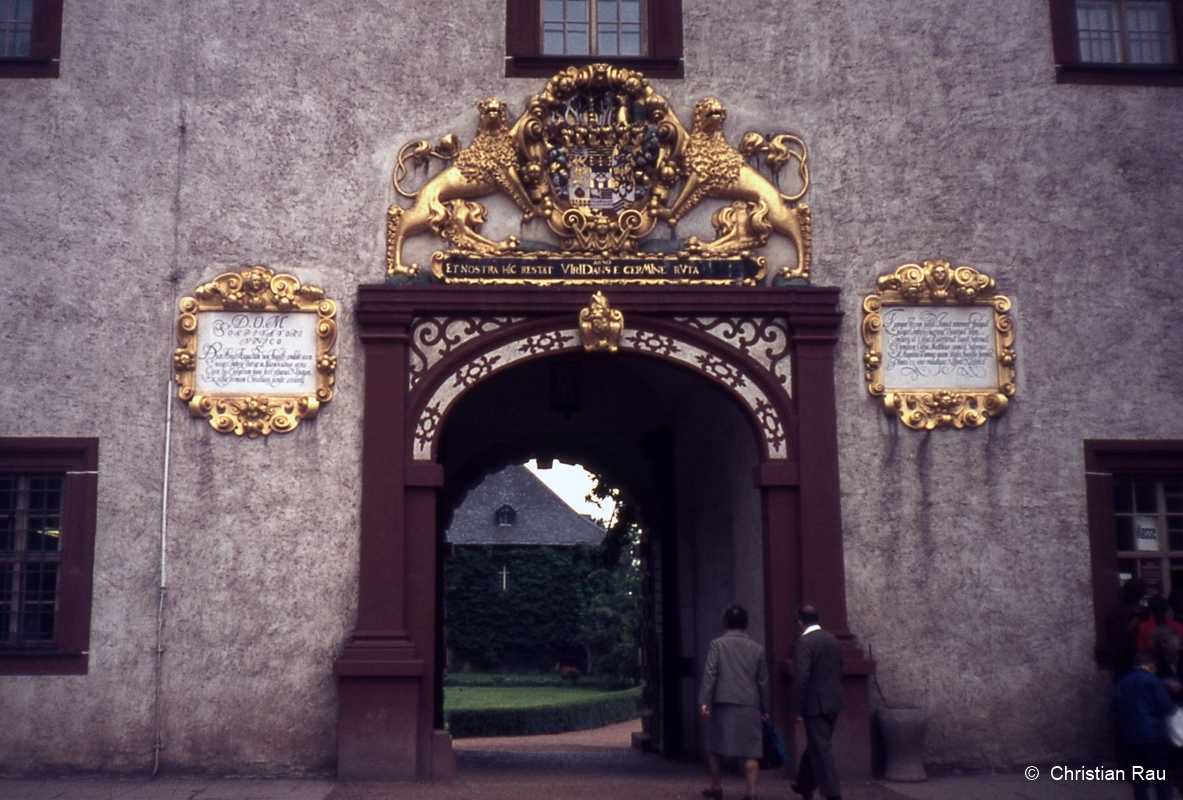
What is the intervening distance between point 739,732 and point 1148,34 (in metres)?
7.60

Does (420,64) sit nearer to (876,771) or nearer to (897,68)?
(897,68)

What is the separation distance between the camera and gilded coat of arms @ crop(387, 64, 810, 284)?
11680 mm

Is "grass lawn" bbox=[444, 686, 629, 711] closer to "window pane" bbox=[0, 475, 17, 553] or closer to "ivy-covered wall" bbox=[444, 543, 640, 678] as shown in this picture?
"ivy-covered wall" bbox=[444, 543, 640, 678]

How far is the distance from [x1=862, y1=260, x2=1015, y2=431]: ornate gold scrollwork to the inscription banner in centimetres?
117

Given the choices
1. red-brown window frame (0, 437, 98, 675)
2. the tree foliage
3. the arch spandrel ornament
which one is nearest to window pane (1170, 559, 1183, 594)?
the arch spandrel ornament

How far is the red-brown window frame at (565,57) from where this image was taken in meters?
12.0

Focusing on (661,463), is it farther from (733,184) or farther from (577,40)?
(577,40)

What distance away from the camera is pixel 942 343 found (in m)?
11.8

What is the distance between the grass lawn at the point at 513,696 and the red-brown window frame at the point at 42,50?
18.9 meters

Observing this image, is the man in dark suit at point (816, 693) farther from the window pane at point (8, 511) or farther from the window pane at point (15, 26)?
the window pane at point (15, 26)

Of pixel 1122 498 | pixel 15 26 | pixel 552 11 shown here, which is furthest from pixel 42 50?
pixel 1122 498

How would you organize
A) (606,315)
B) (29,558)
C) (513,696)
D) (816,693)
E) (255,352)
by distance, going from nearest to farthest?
(816,693) → (29,558) → (255,352) → (606,315) → (513,696)

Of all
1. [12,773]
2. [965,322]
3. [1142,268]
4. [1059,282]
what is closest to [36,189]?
[12,773]

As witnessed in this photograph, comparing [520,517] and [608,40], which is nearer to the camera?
[608,40]
